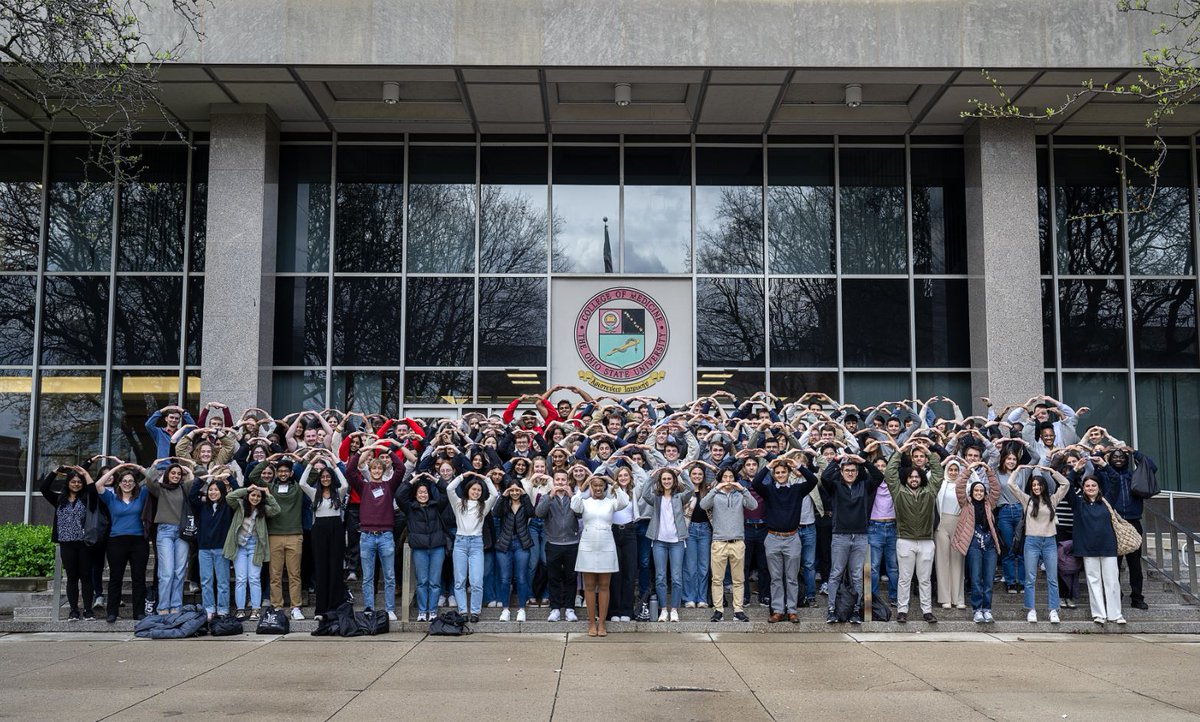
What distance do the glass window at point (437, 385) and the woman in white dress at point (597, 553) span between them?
7974 mm

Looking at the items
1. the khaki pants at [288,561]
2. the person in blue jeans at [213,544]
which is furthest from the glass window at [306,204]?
the khaki pants at [288,561]

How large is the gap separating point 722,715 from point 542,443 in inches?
260

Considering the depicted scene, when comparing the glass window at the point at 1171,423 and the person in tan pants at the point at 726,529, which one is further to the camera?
the glass window at the point at 1171,423

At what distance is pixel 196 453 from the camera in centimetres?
1366

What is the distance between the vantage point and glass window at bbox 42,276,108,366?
65.0ft

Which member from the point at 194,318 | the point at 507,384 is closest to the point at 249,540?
the point at 507,384

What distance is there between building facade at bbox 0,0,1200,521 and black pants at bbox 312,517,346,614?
7161 millimetres

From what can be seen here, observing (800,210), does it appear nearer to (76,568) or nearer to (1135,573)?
(1135,573)

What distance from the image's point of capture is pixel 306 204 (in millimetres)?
20172

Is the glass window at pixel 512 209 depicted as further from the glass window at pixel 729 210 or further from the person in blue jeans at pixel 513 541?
the person in blue jeans at pixel 513 541

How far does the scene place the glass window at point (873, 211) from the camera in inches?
797

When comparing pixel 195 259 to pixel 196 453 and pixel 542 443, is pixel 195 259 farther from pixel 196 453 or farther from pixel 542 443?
pixel 542 443

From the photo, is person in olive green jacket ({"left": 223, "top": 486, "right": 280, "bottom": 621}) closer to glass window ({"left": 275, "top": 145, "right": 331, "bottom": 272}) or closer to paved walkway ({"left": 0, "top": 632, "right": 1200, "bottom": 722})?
paved walkway ({"left": 0, "top": 632, "right": 1200, "bottom": 722})


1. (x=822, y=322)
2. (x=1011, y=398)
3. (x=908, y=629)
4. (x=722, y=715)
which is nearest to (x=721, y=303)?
(x=822, y=322)
